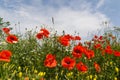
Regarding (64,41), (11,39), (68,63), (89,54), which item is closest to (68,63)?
(68,63)

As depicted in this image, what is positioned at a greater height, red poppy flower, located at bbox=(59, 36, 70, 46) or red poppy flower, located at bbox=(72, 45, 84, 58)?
red poppy flower, located at bbox=(59, 36, 70, 46)

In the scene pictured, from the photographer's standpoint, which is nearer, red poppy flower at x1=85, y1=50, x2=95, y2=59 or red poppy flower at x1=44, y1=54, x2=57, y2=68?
red poppy flower at x1=44, y1=54, x2=57, y2=68

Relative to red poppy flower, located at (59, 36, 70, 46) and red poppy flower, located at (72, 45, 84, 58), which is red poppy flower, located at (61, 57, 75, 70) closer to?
red poppy flower, located at (72, 45, 84, 58)

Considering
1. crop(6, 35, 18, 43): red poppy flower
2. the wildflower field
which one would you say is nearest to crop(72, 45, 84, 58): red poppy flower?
the wildflower field

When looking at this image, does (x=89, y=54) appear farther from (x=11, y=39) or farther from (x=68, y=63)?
(x=11, y=39)

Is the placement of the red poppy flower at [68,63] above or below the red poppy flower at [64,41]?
below

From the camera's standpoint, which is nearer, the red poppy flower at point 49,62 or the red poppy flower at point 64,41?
the red poppy flower at point 49,62

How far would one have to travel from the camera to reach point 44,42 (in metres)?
8.52

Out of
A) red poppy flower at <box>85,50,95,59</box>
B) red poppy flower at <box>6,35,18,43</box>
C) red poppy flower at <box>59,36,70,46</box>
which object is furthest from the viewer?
red poppy flower at <box>59,36,70,46</box>

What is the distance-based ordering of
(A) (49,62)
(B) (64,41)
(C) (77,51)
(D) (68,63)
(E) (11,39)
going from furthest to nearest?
(B) (64,41)
(E) (11,39)
(C) (77,51)
(D) (68,63)
(A) (49,62)

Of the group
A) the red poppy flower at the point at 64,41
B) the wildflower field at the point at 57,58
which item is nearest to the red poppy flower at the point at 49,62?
the wildflower field at the point at 57,58

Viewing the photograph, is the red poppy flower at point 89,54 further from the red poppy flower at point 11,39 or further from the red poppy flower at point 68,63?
the red poppy flower at point 11,39

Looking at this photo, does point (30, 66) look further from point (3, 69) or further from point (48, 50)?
point (3, 69)

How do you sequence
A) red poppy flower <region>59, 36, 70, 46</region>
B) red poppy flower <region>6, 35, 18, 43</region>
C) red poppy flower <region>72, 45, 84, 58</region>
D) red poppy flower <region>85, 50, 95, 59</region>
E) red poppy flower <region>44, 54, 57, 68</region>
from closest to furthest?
red poppy flower <region>44, 54, 57, 68</region>, red poppy flower <region>72, 45, 84, 58</region>, red poppy flower <region>6, 35, 18, 43</region>, red poppy flower <region>85, 50, 95, 59</region>, red poppy flower <region>59, 36, 70, 46</region>
